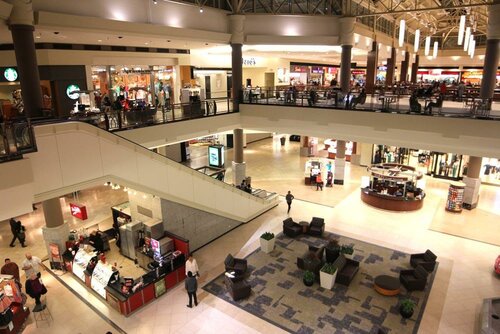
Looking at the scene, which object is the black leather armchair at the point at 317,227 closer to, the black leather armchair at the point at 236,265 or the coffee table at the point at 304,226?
the coffee table at the point at 304,226

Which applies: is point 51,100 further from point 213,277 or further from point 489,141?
point 489,141

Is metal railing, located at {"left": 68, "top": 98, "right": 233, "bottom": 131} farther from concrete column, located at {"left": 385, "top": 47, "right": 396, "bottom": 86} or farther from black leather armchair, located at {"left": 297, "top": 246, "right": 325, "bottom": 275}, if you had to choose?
concrete column, located at {"left": 385, "top": 47, "right": 396, "bottom": 86}

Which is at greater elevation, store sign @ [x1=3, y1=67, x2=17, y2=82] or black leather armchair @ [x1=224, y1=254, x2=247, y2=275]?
store sign @ [x1=3, y1=67, x2=17, y2=82]

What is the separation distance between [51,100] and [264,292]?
1264cm

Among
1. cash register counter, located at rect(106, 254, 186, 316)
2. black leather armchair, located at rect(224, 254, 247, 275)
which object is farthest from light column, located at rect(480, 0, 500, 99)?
cash register counter, located at rect(106, 254, 186, 316)

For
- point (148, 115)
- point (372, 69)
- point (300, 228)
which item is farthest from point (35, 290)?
point (372, 69)

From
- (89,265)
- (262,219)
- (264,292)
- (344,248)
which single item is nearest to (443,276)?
(344,248)

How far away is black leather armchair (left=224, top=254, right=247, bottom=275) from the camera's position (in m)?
11.4

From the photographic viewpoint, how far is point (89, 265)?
11.2 meters

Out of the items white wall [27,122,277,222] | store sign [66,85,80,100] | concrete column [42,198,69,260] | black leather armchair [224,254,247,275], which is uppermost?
store sign [66,85,80,100]

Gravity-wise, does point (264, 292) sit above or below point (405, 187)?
below

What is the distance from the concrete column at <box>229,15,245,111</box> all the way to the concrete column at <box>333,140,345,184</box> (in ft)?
21.6

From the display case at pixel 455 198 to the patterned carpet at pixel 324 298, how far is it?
224 inches

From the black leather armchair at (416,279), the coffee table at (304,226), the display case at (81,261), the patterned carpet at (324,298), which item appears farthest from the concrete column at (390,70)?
the display case at (81,261)
